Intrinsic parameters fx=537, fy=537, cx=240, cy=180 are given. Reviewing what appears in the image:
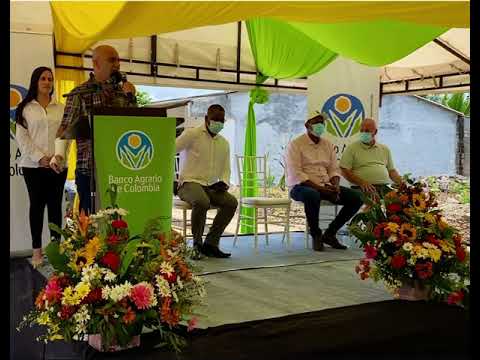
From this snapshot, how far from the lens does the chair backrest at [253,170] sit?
5363 millimetres

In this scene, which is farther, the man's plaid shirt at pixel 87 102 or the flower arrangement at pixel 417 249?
the man's plaid shirt at pixel 87 102

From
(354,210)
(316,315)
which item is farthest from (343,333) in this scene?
(354,210)

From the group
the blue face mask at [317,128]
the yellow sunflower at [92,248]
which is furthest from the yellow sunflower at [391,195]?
the blue face mask at [317,128]

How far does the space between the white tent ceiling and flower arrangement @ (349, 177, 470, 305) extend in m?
3.13

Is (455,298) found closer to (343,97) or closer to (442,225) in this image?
(442,225)

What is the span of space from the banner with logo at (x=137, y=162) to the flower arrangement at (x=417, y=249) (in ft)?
3.82

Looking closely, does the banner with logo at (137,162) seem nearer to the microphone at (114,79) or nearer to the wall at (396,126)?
the microphone at (114,79)

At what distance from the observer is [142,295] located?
6.16 ft

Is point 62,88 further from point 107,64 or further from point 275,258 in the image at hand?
point 275,258

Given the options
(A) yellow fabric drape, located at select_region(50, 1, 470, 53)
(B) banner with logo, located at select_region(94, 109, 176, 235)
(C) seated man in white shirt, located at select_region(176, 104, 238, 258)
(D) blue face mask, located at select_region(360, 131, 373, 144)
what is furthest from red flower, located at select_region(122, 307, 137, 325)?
(D) blue face mask, located at select_region(360, 131, 373, 144)

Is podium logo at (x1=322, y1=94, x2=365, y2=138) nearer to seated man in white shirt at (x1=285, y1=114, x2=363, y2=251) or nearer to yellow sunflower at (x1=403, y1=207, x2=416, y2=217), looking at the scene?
seated man in white shirt at (x1=285, y1=114, x2=363, y2=251)

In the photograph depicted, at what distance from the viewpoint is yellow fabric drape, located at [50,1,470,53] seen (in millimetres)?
3449

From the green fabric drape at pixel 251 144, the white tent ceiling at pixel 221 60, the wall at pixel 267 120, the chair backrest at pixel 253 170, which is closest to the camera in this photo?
the chair backrest at pixel 253 170

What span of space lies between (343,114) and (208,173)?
2027 millimetres
